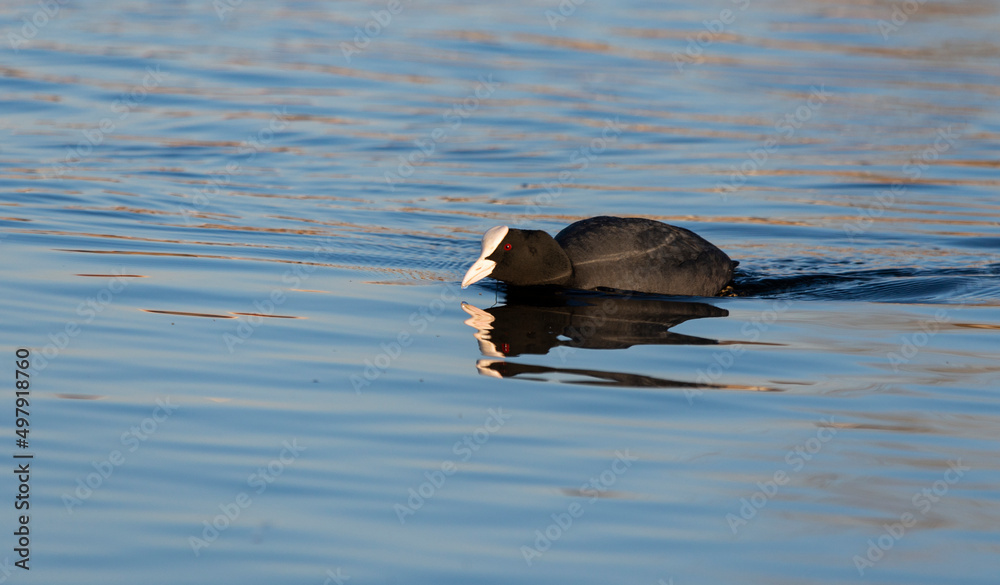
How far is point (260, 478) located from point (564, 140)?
1054 centimetres

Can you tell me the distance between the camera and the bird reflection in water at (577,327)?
653 cm

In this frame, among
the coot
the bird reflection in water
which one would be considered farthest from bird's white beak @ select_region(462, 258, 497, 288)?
the bird reflection in water

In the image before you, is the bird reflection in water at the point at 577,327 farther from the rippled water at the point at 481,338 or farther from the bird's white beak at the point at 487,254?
the bird's white beak at the point at 487,254

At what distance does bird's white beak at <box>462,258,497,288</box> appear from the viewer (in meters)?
8.10

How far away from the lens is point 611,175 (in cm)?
1325

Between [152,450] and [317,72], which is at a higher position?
[317,72]

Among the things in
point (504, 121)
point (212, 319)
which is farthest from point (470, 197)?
point (212, 319)

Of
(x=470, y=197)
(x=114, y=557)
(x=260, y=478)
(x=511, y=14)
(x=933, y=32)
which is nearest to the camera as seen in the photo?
(x=114, y=557)

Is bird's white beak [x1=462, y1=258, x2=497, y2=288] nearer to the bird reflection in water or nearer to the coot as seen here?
the coot

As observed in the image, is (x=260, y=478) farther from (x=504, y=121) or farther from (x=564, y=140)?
(x=504, y=121)

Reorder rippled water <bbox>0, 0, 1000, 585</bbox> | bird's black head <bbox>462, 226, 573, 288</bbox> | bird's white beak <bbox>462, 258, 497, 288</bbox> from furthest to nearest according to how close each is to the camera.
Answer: bird's black head <bbox>462, 226, 573, 288</bbox>
bird's white beak <bbox>462, 258, 497, 288</bbox>
rippled water <bbox>0, 0, 1000, 585</bbox>

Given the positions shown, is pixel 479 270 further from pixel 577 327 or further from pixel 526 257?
pixel 577 327

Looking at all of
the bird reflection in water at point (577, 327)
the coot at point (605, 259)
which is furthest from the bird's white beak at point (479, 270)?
the bird reflection in water at point (577, 327)

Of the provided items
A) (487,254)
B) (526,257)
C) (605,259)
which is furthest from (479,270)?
(605,259)
